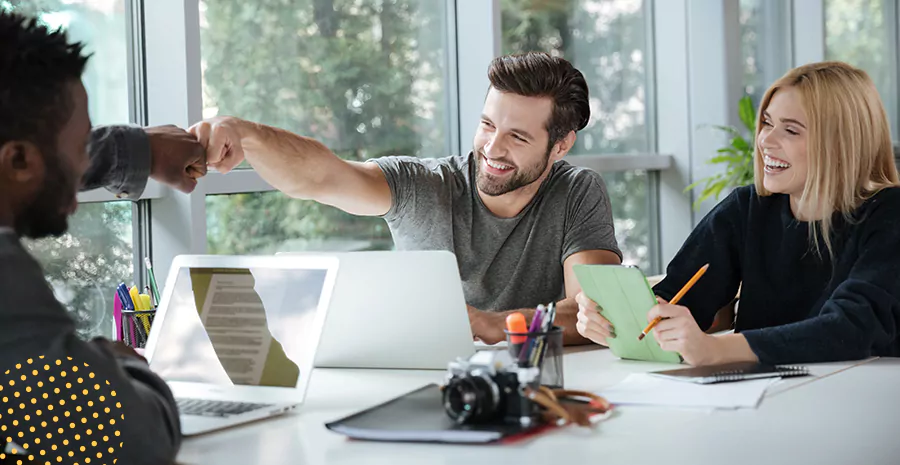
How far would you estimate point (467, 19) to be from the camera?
3730 mm

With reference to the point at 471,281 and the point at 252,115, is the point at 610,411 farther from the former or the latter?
the point at 252,115

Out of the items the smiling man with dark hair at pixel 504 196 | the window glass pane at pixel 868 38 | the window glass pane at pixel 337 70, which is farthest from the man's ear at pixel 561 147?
the window glass pane at pixel 868 38

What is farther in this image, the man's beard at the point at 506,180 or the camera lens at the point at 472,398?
the man's beard at the point at 506,180

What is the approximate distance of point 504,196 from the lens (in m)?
2.46

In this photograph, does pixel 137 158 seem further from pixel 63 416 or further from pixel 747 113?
pixel 747 113

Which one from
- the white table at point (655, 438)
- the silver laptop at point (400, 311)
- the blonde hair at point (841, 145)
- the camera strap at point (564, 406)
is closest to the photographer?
the white table at point (655, 438)

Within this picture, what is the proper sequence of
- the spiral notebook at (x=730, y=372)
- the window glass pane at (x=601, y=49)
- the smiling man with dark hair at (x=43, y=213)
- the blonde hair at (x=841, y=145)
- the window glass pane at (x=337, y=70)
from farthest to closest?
1. the window glass pane at (x=601, y=49)
2. the window glass pane at (x=337, y=70)
3. the blonde hair at (x=841, y=145)
4. the spiral notebook at (x=730, y=372)
5. the smiling man with dark hair at (x=43, y=213)

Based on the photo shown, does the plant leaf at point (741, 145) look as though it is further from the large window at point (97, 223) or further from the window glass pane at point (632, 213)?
the large window at point (97, 223)

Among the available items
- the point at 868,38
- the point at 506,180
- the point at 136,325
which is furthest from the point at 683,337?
the point at 868,38

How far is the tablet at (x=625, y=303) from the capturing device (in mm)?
1660

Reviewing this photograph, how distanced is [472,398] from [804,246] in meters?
1.09

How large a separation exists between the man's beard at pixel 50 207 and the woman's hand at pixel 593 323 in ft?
3.43

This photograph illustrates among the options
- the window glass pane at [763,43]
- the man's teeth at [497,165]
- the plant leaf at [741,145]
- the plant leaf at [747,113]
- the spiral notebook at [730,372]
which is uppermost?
the window glass pane at [763,43]

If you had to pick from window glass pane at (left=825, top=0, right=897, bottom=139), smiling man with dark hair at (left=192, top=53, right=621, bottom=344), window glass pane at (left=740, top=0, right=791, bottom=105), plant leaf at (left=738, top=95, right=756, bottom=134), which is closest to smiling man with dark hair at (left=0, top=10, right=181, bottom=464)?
smiling man with dark hair at (left=192, top=53, right=621, bottom=344)
